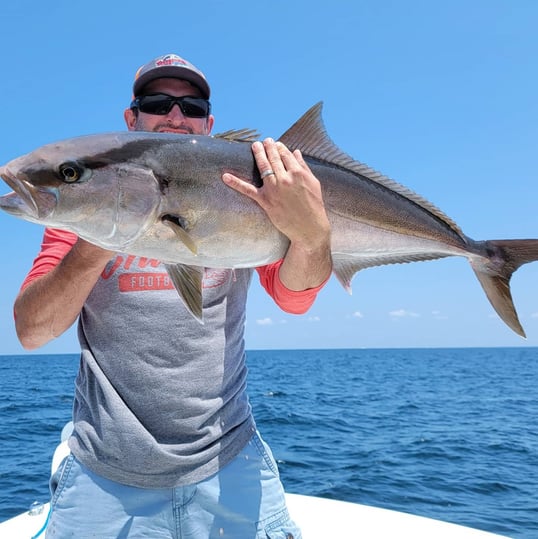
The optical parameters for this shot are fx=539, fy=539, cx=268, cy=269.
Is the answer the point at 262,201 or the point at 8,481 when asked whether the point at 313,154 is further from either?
the point at 8,481

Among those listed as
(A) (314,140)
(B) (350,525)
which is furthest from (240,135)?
(B) (350,525)

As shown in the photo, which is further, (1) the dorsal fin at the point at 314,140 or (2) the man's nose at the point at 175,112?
(2) the man's nose at the point at 175,112

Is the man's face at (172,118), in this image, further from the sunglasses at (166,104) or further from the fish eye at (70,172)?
the fish eye at (70,172)

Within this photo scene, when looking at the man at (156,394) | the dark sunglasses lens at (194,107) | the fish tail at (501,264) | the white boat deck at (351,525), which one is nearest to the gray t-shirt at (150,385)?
the man at (156,394)

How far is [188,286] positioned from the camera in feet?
7.38

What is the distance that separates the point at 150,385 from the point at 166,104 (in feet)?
5.20

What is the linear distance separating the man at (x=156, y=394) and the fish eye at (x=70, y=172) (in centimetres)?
33

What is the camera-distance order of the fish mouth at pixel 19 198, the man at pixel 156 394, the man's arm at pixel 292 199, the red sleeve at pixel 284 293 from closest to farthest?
the fish mouth at pixel 19 198, the man's arm at pixel 292 199, the man at pixel 156 394, the red sleeve at pixel 284 293

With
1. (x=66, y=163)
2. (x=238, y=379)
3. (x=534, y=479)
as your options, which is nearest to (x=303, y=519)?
(x=238, y=379)

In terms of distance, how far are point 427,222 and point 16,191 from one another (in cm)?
206

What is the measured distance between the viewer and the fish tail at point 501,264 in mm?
3145

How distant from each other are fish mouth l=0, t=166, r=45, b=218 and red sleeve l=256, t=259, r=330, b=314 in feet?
4.06

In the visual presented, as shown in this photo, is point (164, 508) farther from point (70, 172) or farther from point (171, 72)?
point (171, 72)

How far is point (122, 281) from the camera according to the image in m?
2.72
